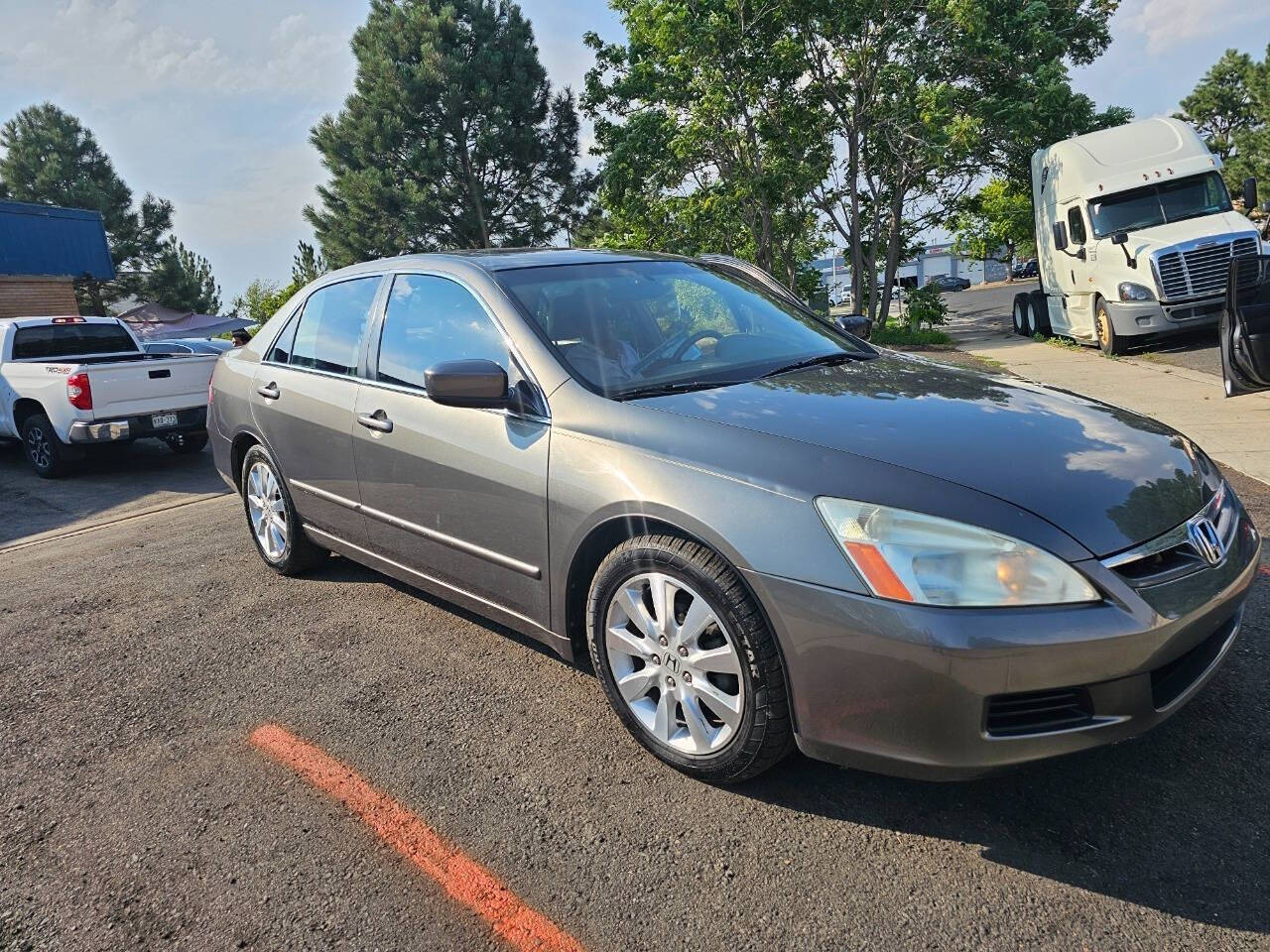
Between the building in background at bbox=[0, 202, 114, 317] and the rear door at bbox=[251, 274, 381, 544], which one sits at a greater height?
the building in background at bbox=[0, 202, 114, 317]

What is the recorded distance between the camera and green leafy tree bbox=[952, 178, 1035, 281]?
19.6m

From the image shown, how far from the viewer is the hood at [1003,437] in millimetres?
2336

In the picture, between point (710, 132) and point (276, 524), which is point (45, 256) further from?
point (276, 524)

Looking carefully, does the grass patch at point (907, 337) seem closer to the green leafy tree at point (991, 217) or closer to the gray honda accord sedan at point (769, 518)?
the green leafy tree at point (991, 217)

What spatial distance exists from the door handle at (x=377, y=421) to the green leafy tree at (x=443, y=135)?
1225 inches

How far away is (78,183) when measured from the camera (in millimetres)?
45125

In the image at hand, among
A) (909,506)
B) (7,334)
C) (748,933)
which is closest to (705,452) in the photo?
(909,506)

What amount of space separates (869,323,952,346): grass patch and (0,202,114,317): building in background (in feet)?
60.5

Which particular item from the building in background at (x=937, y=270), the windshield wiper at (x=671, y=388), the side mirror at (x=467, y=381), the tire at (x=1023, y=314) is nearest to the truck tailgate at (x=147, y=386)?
the side mirror at (x=467, y=381)

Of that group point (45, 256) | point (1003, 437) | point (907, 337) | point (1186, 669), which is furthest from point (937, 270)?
point (1186, 669)

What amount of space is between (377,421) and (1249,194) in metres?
14.0

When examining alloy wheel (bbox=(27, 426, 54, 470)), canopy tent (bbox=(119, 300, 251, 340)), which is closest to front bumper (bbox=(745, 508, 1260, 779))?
alloy wheel (bbox=(27, 426, 54, 470))

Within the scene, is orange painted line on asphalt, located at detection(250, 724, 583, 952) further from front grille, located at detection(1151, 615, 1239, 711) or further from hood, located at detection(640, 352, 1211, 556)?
front grille, located at detection(1151, 615, 1239, 711)

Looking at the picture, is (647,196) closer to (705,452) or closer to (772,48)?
(772,48)
